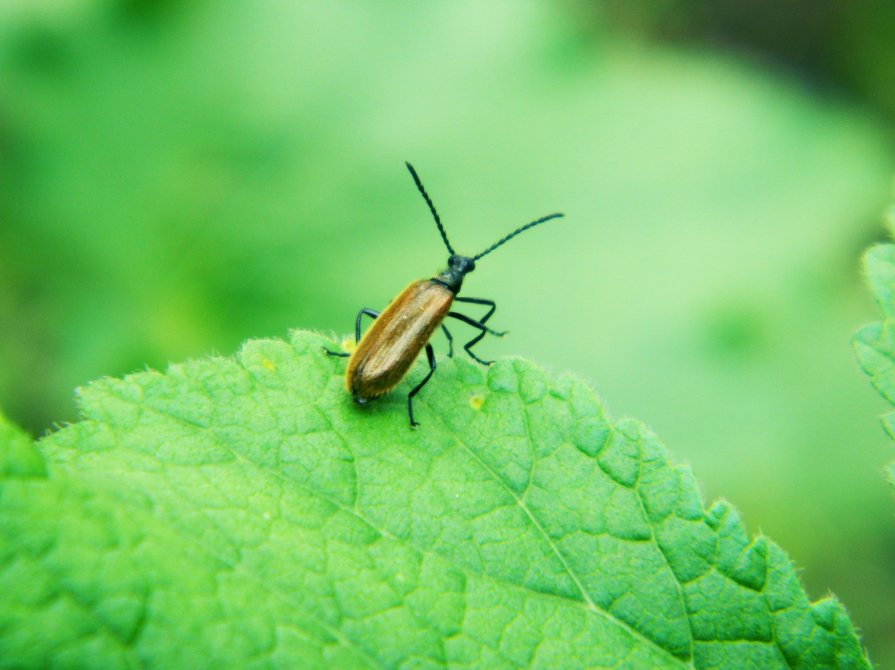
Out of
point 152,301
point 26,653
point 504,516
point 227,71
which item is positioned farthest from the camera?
point 227,71

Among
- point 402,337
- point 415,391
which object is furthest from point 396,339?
point 415,391

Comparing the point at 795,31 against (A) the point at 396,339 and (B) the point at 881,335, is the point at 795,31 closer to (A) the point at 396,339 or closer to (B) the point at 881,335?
(B) the point at 881,335

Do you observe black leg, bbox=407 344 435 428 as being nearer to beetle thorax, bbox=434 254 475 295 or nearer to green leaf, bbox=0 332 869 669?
green leaf, bbox=0 332 869 669

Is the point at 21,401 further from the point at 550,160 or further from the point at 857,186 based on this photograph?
the point at 857,186

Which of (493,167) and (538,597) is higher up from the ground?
(493,167)

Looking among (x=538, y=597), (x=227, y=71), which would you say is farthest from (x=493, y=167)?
(x=538, y=597)

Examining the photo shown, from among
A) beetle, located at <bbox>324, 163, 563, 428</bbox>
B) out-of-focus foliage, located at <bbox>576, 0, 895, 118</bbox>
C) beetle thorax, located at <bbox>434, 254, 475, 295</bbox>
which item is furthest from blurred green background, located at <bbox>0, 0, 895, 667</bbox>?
beetle, located at <bbox>324, 163, 563, 428</bbox>
